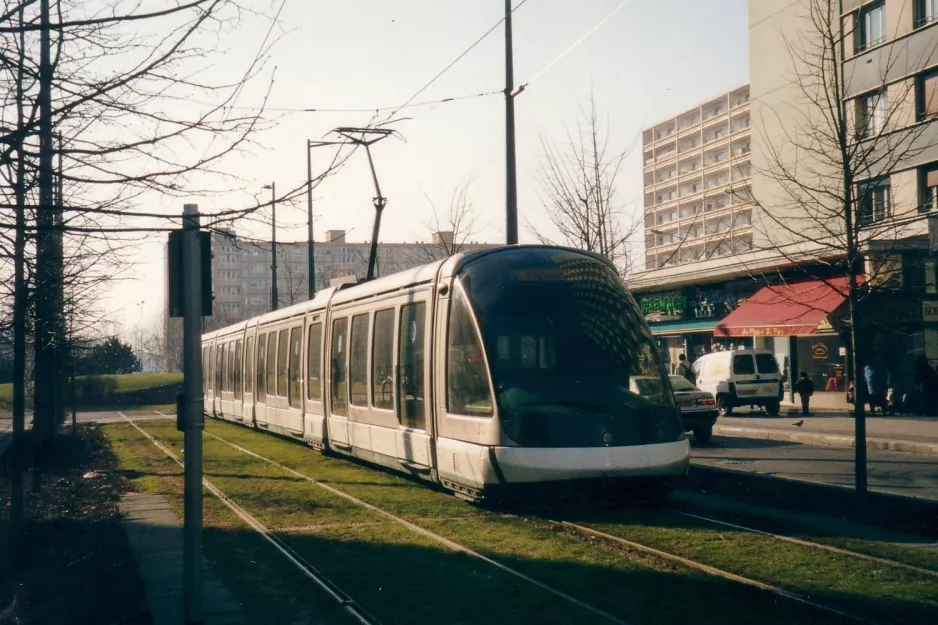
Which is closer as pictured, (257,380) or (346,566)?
(346,566)

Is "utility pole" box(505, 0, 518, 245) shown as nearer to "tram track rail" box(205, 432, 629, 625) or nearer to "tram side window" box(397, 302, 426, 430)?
"tram side window" box(397, 302, 426, 430)

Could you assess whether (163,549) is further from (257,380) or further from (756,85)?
(756,85)

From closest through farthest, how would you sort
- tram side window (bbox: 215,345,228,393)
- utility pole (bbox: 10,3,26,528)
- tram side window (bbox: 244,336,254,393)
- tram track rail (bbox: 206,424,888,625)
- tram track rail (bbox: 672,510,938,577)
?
1. tram track rail (bbox: 206,424,888,625)
2. tram track rail (bbox: 672,510,938,577)
3. utility pole (bbox: 10,3,26,528)
4. tram side window (bbox: 244,336,254,393)
5. tram side window (bbox: 215,345,228,393)

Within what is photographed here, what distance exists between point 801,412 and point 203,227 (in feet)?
99.0

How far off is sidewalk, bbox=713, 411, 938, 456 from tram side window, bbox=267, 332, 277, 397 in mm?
10767

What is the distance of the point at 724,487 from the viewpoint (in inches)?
524

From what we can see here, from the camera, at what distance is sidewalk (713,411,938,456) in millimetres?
19950

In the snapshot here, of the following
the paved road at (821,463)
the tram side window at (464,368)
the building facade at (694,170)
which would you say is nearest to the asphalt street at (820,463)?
the paved road at (821,463)

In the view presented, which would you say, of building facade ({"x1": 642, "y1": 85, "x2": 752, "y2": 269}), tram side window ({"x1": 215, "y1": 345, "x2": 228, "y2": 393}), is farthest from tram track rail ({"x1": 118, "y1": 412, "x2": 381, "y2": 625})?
building facade ({"x1": 642, "y1": 85, "x2": 752, "y2": 269})

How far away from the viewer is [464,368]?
11211 millimetres

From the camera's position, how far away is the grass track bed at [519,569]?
22.5 feet

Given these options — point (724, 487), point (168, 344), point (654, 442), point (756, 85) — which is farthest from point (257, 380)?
point (168, 344)

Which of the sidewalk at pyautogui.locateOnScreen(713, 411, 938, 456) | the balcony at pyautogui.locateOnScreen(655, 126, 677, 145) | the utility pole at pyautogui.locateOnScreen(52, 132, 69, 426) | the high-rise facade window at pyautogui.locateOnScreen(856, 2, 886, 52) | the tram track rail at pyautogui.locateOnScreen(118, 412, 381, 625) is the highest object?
the balcony at pyautogui.locateOnScreen(655, 126, 677, 145)

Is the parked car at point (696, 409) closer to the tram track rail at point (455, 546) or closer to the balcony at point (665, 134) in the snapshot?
the tram track rail at point (455, 546)
